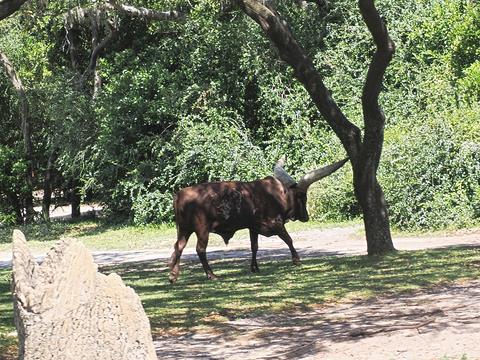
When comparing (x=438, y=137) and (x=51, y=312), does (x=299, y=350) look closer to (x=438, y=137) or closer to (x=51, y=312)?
(x=51, y=312)

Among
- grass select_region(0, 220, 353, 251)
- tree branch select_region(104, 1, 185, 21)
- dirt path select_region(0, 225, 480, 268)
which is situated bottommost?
dirt path select_region(0, 225, 480, 268)

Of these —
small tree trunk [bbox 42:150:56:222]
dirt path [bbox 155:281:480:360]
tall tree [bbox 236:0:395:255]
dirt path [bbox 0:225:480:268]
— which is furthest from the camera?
small tree trunk [bbox 42:150:56:222]

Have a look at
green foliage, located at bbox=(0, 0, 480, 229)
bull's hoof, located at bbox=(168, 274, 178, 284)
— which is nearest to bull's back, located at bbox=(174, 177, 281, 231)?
bull's hoof, located at bbox=(168, 274, 178, 284)

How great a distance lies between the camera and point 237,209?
56.7 feet

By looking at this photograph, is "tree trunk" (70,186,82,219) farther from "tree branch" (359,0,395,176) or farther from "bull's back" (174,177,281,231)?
"tree branch" (359,0,395,176)

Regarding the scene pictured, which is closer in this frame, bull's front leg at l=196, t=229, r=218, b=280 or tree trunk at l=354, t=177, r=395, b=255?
bull's front leg at l=196, t=229, r=218, b=280

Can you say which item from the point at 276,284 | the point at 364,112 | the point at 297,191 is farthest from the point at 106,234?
the point at 276,284

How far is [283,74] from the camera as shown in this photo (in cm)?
3173

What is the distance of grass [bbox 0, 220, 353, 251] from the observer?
26297mm

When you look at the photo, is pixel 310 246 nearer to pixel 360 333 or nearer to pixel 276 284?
pixel 276 284

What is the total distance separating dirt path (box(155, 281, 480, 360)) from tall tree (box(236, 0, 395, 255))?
4.34 m

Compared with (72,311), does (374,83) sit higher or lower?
higher

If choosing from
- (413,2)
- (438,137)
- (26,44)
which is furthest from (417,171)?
(26,44)

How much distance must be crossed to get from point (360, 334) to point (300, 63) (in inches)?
303
